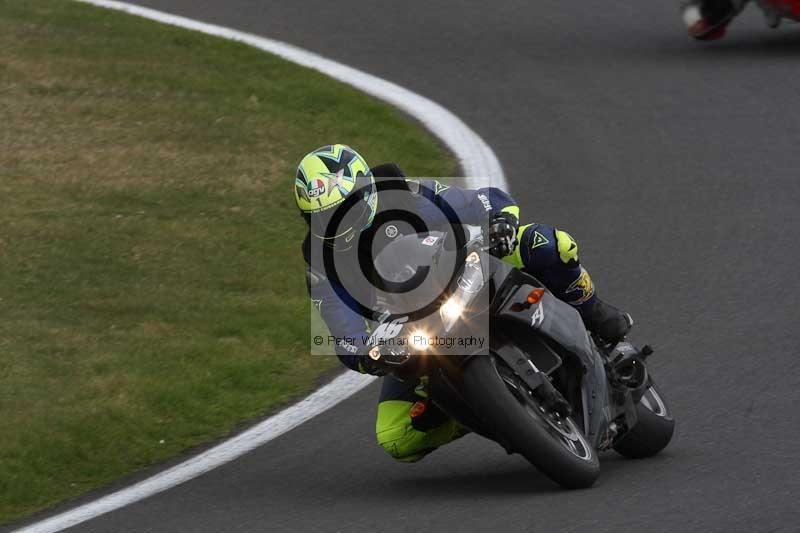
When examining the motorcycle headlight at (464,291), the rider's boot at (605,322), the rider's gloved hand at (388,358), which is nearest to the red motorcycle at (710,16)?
the rider's boot at (605,322)

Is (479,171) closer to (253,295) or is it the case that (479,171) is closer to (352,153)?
(253,295)

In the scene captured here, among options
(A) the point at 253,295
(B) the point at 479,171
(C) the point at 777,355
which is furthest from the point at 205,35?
(C) the point at 777,355

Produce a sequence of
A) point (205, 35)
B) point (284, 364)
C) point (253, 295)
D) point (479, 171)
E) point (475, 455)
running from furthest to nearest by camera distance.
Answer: point (205, 35) → point (479, 171) → point (253, 295) → point (284, 364) → point (475, 455)

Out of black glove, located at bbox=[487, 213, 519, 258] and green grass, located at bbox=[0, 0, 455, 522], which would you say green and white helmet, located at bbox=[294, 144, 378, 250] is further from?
green grass, located at bbox=[0, 0, 455, 522]

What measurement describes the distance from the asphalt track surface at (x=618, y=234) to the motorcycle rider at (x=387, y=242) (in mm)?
307

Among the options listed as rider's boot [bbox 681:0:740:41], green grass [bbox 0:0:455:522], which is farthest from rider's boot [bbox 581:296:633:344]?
rider's boot [bbox 681:0:740:41]

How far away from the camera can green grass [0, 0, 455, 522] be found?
24.3 feet

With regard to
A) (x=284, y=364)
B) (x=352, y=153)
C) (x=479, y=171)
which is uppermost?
(x=352, y=153)

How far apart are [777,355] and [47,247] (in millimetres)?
4952

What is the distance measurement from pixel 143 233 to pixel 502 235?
4.85 metres

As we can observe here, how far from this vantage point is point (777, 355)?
7.58 m

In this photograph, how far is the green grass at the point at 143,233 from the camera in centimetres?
739

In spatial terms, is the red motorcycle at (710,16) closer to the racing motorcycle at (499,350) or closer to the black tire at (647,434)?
the black tire at (647,434)

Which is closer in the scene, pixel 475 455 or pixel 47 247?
pixel 475 455
